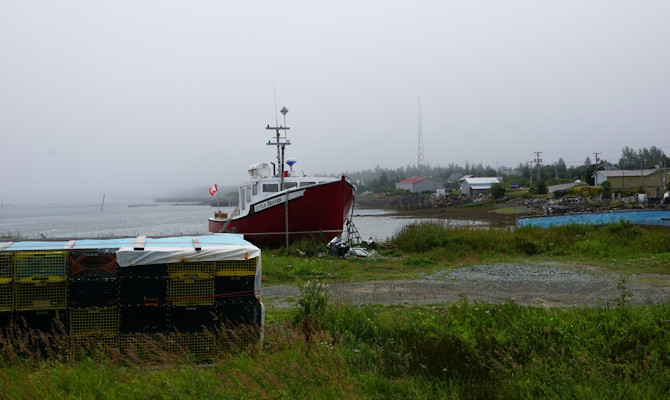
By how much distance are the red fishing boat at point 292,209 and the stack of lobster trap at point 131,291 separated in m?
13.5

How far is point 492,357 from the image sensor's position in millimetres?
5660

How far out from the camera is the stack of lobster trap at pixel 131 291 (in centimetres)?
569

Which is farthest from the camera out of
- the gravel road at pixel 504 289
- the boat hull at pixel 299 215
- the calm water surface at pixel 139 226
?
the calm water surface at pixel 139 226

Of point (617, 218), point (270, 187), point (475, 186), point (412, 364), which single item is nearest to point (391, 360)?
point (412, 364)

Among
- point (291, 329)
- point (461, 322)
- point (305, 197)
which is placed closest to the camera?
point (291, 329)

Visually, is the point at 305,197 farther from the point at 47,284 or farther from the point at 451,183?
the point at 451,183

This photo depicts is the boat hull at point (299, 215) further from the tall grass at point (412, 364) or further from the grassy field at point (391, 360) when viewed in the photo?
the tall grass at point (412, 364)

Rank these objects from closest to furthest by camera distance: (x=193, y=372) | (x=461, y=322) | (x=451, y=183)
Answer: (x=193, y=372) < (x=461, y=322) < (x=451, y=183)

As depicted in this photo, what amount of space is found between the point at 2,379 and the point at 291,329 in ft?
9.69

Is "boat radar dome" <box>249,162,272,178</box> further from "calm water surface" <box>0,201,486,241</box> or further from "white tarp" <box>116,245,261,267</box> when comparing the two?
"white tarp" <box>116,245,261,267</box>

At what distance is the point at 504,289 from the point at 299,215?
38.0 ft

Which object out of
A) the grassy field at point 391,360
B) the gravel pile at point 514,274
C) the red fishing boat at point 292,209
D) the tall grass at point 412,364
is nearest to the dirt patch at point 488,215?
the red fishing boat at point 292,209

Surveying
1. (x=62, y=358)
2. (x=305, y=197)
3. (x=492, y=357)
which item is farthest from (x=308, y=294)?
(x=305, y=197)

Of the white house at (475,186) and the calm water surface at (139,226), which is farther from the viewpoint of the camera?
the white house at (475,186)
